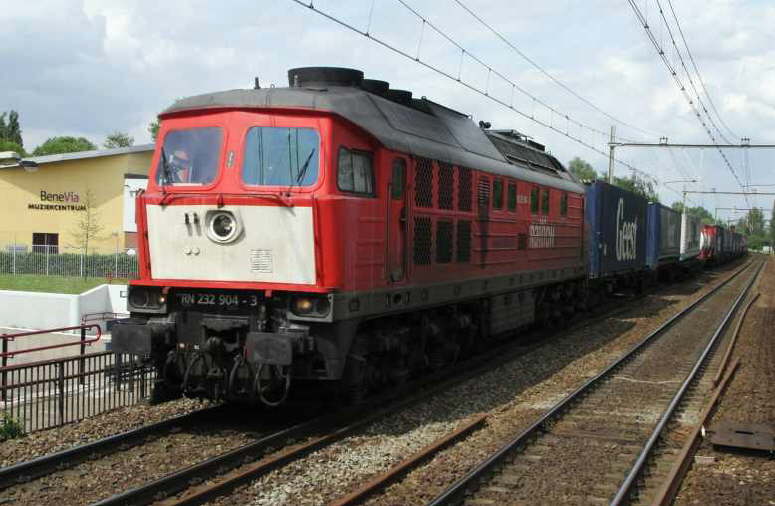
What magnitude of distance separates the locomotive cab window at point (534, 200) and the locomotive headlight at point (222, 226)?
25.8 feet

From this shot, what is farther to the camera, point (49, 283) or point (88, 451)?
point (49, 283)

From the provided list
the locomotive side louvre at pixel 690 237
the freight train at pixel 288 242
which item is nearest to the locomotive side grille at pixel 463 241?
the freight train at pixel 288 242

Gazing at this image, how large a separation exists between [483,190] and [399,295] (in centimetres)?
342

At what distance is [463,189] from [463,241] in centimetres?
75

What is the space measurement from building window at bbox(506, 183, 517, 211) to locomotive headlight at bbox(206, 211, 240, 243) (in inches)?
248

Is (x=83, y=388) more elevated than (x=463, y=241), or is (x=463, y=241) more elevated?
(x=463, y=241)

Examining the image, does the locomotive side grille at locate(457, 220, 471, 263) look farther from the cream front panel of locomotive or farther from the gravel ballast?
the cream front panel of locomotive

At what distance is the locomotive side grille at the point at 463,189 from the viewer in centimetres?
1145

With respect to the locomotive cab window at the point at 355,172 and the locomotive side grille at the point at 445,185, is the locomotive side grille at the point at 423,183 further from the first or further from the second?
the locomotive cab window at the point at 355,172

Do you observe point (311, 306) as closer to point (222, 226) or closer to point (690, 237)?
point (222, 226)

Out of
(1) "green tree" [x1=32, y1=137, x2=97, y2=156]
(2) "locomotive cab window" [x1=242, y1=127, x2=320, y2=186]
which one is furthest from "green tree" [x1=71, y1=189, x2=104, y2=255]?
(1) "green tree" [x1=32, y1=137, x2=97, y2=156]

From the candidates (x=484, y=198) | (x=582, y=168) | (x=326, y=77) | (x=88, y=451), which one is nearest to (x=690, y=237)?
(x=484, y=198)

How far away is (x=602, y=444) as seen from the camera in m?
8.69

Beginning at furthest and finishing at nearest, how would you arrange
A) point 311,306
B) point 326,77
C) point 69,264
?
point 69,264 → point 326,77 → point 311,306
